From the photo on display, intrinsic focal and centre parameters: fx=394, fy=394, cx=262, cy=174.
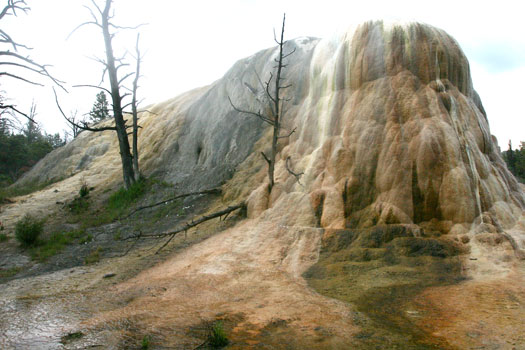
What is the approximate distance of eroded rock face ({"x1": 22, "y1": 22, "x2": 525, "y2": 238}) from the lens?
838cm

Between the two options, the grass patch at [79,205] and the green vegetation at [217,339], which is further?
the grass patch at [79,205]

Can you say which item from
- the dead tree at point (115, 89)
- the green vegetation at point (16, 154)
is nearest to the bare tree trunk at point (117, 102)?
the dead tree at point (115, 89)

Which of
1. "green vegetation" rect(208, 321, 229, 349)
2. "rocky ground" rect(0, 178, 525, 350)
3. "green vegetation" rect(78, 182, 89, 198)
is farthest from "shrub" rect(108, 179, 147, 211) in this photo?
"green vegetation" rect(208, 321, 229, 349)

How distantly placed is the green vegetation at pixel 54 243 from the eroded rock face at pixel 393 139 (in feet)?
18.6

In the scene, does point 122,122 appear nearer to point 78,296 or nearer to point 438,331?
point 78,296

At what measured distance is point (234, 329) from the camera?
17.5 feet

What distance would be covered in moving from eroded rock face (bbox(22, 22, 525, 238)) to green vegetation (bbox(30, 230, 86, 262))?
224 inches

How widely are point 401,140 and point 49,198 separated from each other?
1416 centimetres

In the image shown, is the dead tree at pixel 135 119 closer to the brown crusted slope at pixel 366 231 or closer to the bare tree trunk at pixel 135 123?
the bare tree trunk at pixel 135 123

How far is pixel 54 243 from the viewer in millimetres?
11453

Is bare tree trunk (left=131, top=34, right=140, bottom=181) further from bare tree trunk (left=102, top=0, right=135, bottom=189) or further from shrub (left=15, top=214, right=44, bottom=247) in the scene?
shrub (left=15, top=214, right=44, bottom=247)

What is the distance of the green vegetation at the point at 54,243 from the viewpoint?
1050 centimetres

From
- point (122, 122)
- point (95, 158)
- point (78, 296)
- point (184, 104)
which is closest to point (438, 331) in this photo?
point (78, 296)

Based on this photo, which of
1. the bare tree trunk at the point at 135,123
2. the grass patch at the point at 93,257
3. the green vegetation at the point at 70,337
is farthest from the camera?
the bare tree trunk at the point at 135,123
